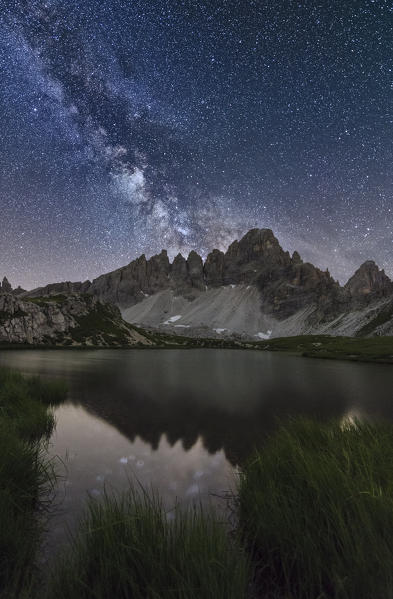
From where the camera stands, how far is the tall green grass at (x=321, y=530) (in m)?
3.96

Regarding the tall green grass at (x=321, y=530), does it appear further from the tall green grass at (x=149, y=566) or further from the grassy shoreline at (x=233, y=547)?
the tall green grass at (x=149, y=566)

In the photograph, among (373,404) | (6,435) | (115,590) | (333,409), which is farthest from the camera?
(373,404)

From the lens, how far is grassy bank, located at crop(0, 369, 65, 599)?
4598 millimetres

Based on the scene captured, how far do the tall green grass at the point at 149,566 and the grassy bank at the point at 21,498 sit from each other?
2.22 feet

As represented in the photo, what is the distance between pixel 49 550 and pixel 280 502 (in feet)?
15.4

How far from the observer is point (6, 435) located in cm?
886

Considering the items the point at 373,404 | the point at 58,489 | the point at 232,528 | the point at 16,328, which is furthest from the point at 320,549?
the point at 16,328

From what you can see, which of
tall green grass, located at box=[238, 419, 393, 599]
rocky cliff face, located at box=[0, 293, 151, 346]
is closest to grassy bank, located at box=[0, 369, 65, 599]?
tall green grass, located at box=[238, 419, 393, 599]

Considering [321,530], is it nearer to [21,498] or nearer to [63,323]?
[21,498]

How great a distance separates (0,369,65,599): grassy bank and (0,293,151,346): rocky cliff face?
113m

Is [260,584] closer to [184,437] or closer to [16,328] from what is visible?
[184,437]

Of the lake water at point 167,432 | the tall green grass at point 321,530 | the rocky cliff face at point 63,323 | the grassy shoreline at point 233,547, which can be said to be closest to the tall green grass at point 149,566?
the grassy shoreline at point 233,547

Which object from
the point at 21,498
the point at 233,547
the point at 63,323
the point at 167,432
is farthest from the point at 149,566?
the point at 63,323

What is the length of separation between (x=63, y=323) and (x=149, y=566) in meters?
153
